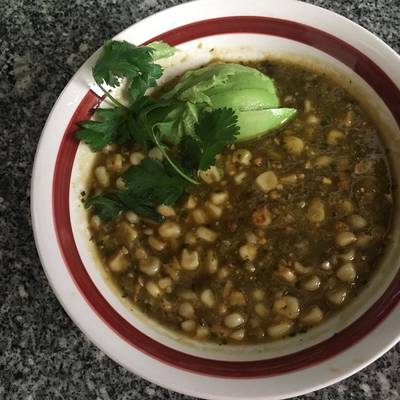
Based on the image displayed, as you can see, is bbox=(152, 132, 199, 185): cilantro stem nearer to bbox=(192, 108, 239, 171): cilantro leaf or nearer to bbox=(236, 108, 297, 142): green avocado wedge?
bbox=(192, 108, 239, 171): cilantro leaf

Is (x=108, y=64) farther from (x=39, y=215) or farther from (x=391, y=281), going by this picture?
→ (x=391, y=281)

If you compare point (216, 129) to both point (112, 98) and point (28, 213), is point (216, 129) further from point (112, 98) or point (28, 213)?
point (28, 213)

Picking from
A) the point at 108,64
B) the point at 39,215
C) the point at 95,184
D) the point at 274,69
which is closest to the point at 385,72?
the point at 274,69

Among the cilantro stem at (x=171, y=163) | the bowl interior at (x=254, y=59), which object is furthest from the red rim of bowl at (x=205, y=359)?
the cilantro stem at (x=171, y=163)

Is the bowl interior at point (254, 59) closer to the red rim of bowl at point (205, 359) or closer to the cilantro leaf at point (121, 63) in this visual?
the red rim of bowl at point (205, 359)

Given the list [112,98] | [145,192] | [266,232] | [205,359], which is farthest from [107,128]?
[205,359]
